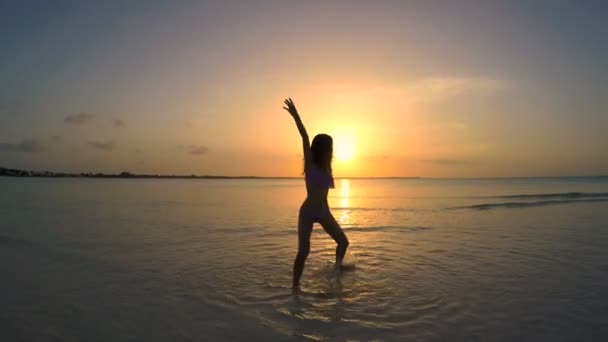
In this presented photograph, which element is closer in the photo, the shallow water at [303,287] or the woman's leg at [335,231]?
the shallow water at [303,287]

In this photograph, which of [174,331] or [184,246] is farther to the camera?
[184,246]

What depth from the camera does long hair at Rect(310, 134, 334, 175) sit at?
5.64m

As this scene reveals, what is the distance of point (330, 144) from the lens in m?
5.70

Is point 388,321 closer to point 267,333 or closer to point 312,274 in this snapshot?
point 267,333

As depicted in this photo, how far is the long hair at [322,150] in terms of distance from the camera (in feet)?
18.5

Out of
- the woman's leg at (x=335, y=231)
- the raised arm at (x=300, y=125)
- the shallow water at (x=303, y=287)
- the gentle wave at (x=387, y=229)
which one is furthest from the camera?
the gentle wave at (x=387, y=229)

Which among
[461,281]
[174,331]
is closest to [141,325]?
[174,331]

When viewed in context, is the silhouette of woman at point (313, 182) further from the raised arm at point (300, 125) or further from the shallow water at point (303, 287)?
the shallow water at point (303, 287)

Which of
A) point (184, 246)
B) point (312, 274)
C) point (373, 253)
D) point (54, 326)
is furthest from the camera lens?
point (184, 246)

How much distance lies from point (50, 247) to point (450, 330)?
904 cm

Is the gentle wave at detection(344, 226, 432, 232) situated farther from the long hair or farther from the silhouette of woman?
the long hair

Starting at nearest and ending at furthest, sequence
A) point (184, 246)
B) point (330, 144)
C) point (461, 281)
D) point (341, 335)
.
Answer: point (341, 335) → point (330, 144) → point (461, 281) → point (184, 246)

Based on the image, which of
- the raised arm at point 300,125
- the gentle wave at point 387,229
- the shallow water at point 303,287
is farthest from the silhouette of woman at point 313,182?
the gentle wave at point 387,229

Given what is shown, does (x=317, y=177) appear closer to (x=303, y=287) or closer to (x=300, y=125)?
(x=300, y=125)
